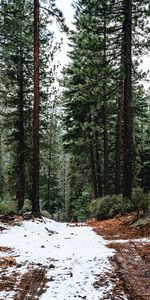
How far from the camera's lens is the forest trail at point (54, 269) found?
4.38 m

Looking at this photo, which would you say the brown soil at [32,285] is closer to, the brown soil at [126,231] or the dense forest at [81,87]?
the brown soil at [126,231]

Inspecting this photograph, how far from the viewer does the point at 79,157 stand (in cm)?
2711

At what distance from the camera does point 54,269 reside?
218 inches

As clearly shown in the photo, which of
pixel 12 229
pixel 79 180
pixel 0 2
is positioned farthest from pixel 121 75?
pixel 79 180

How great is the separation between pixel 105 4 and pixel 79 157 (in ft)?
47.5

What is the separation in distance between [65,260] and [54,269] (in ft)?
2.12

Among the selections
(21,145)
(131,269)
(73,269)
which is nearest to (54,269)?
(73,269)

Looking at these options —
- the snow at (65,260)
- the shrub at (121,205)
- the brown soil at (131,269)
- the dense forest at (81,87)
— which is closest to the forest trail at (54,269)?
the snow at (65,260)

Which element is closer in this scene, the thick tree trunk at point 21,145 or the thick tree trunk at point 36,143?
the thick tree trunk at point 36,143

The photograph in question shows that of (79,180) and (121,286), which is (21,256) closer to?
(121,286)

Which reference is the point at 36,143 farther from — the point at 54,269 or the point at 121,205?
the point at 54,269

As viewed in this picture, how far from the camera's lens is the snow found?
14.5 feet

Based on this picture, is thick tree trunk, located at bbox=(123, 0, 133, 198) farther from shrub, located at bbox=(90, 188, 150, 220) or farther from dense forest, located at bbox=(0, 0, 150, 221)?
shrub, located at bbox=(90, 188, 150, 220)

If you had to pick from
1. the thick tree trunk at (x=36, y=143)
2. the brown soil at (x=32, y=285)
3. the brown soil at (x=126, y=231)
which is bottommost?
the brown soil at (x=126, y=231)
